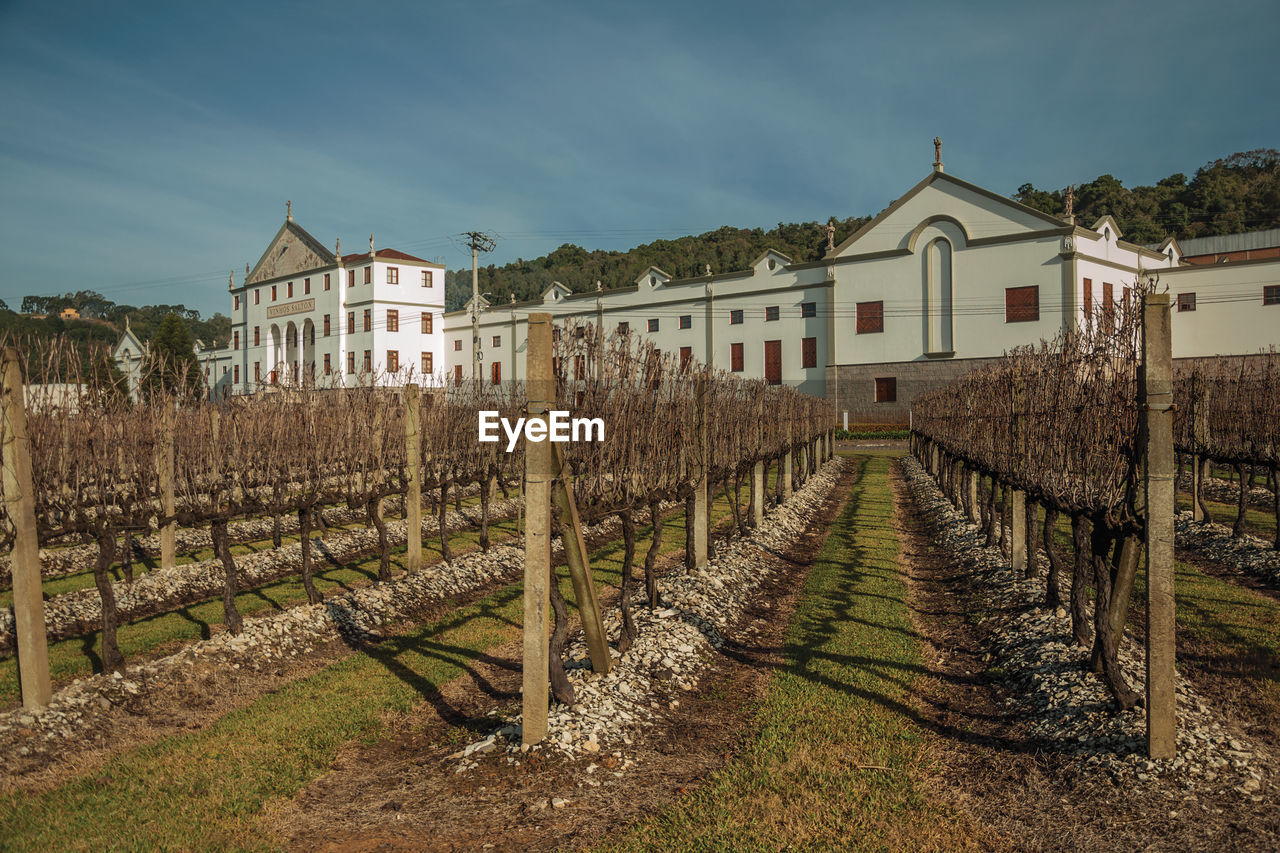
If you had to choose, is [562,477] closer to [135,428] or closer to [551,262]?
[135,428]

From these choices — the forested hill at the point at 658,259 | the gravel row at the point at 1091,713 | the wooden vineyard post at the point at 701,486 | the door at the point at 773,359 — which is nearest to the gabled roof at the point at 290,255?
the forested hill at the point at 658,259

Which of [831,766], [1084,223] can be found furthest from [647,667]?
[1084,223]

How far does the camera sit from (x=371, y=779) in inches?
246

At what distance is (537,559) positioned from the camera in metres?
6.35

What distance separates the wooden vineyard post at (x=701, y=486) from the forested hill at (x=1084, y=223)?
58449mm

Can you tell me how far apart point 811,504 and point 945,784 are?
16.6 m

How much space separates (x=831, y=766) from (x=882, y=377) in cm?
4531

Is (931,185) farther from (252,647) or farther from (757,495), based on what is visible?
(252,647)

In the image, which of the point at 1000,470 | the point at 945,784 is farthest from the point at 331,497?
the point at 1000,470

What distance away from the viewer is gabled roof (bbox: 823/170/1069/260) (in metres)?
42.9

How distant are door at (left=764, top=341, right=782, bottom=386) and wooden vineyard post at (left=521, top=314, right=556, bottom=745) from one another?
4790 centimetres

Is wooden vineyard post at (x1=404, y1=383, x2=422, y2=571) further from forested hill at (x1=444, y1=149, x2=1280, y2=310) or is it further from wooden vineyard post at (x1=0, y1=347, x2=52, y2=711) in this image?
forested hill at (x1=444, y1=149, x2=1280, y2=310)

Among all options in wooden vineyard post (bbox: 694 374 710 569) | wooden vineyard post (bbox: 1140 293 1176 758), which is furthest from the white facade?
wooden vineyard post (bbox: 1140 293 1176 758)

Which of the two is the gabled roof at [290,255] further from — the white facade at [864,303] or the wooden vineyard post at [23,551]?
the wooden vineyard post at [23,551]
